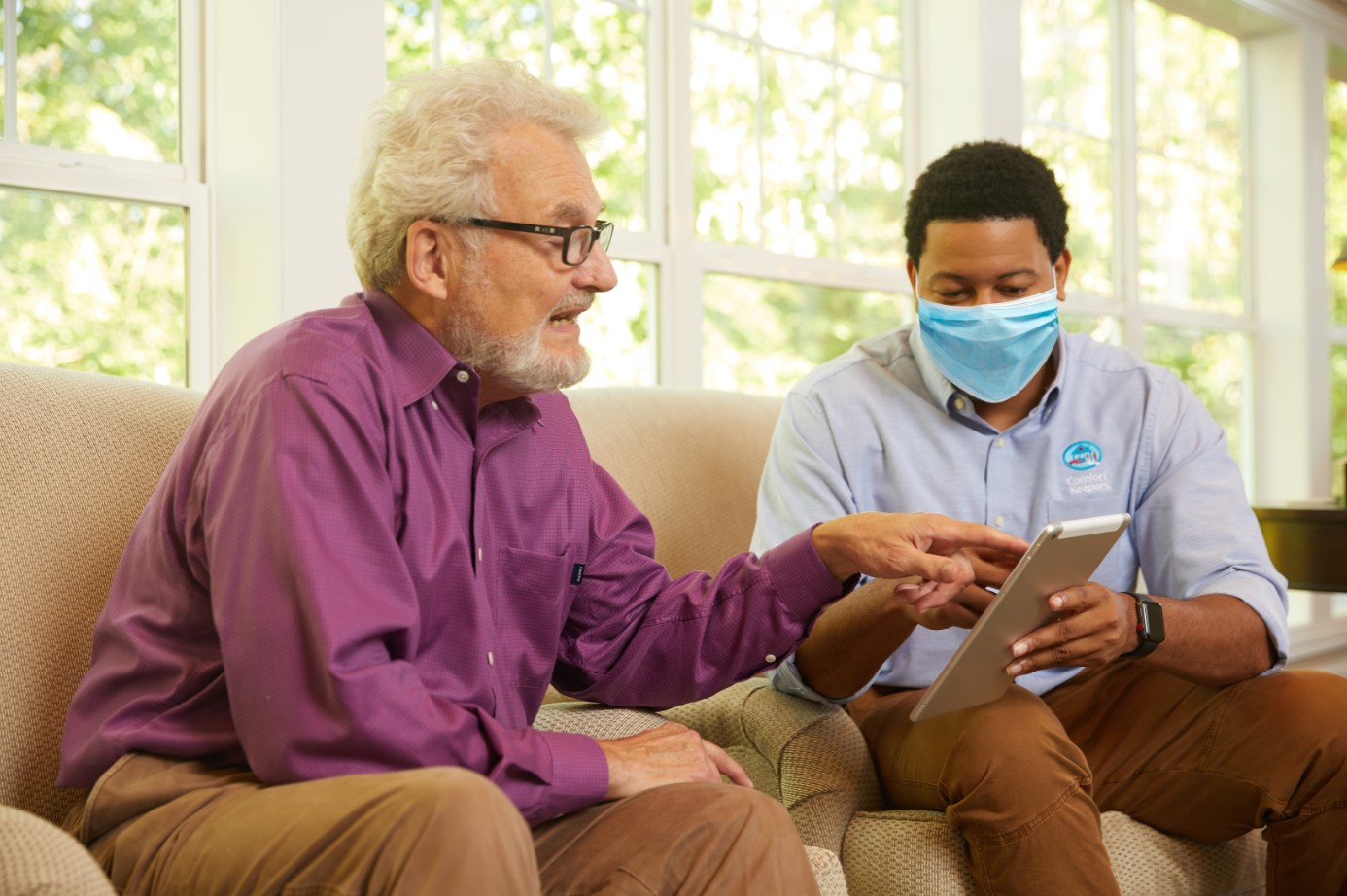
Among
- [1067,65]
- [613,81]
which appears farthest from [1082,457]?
[1067,65]

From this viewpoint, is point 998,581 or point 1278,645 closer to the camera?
point 998,581

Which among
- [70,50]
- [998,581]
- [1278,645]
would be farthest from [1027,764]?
[70,50]

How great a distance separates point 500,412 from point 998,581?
0.64 m

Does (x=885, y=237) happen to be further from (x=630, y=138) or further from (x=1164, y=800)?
(x=1164, y=800)

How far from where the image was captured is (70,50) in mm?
2139

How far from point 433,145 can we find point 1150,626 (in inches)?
41.7

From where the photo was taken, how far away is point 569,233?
1467mm

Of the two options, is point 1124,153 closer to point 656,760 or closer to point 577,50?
point 577,50

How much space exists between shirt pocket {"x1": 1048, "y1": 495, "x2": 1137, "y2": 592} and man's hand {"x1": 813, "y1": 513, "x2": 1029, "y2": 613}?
1.28ft

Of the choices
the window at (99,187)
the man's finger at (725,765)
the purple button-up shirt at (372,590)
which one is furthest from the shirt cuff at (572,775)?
the window at (99,187)

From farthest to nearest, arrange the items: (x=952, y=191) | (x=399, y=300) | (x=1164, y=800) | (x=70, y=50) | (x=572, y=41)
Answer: (x=572, y=41) < (x=70, y=50) < (x=952, y=191) < (x=1164, y=800) < (x=399, y=300)

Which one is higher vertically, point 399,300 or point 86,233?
point 86,233

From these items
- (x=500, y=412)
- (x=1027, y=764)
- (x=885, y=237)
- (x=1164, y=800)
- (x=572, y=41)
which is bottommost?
(x=1164, y=800)

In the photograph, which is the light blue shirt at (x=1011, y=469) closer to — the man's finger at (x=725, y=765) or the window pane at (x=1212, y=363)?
the man's finger at (x=725, y=765)
